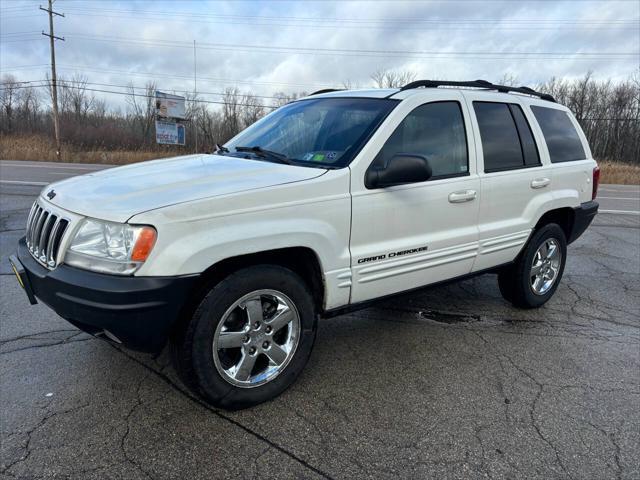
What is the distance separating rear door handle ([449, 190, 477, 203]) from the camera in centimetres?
341

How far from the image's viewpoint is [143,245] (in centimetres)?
226

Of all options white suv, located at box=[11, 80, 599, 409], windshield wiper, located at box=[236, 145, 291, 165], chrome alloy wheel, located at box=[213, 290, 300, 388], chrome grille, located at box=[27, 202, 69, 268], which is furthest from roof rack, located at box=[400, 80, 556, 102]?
chrome grille, located at box=[27, 202, 69, 268]

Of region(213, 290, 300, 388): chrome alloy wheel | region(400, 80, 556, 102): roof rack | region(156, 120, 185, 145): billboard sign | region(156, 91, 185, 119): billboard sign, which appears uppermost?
region(156, 91, 185, 119): billboard sign

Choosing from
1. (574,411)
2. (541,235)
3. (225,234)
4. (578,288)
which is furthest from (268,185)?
(578,288)

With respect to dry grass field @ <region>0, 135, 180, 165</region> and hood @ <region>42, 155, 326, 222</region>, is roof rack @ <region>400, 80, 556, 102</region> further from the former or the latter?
dry grass field @ <region>0, 135, 180, 165</region>

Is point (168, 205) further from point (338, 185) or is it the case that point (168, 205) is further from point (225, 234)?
point (338, 185)

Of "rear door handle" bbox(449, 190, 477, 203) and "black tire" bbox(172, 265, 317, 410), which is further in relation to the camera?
"rear door handle" bbox(449, 190, 477, 203)

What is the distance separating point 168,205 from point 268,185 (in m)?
0.57

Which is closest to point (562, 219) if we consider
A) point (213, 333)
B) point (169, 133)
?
point (213, 333)

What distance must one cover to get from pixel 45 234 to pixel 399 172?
213 cm

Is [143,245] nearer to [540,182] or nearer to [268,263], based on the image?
[268,263]

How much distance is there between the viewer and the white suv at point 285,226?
7.59ft

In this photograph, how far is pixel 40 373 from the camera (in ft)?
10.1

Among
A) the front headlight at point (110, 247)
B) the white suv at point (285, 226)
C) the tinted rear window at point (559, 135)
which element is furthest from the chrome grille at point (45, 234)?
the tinted rear window at point (559, 135)
